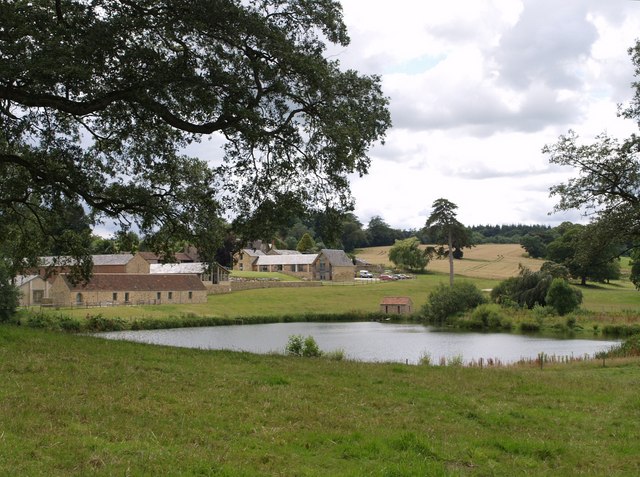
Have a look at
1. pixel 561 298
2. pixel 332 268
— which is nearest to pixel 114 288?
pixel 332 268

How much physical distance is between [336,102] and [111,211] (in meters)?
7.64

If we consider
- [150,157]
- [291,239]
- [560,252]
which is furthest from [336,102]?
[291,239]

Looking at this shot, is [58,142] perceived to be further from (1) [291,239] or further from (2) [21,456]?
(1) [291,239]

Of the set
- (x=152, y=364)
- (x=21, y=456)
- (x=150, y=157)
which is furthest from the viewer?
(x=150, y=157)

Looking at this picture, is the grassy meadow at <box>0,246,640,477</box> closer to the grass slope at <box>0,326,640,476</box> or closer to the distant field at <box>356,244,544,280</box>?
the grass slope at <box>0,326,640,476</box>

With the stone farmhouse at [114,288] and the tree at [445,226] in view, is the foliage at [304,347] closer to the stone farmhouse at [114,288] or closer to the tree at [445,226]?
the stone farmhouse at [114,288]

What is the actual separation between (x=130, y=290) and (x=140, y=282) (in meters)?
1.53

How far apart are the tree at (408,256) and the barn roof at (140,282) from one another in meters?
47.5

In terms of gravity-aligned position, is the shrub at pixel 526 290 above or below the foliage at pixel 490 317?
above

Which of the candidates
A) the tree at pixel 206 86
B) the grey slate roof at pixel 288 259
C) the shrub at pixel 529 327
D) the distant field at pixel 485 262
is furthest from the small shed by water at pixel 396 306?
the tree at pixel 206 86

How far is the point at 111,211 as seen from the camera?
17.5 metres

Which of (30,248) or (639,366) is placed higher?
(30,248)

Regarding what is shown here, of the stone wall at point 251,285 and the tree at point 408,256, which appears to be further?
the tree at point 408,256

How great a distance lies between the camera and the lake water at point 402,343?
3053 centimetres
